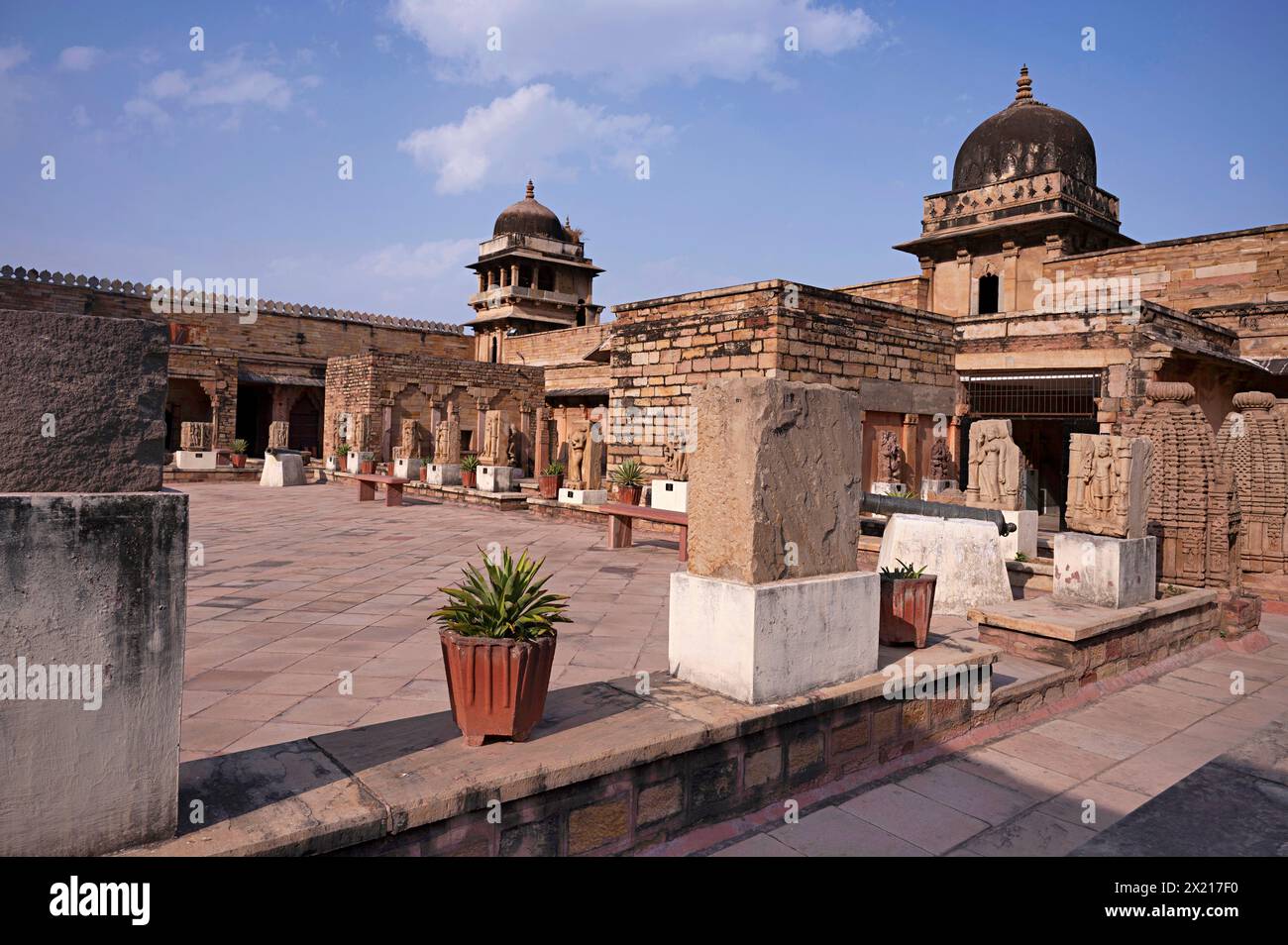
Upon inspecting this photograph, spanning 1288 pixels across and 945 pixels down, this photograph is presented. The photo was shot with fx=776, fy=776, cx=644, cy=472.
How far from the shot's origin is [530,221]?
114ft

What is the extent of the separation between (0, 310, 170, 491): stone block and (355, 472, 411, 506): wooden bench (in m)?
12.1

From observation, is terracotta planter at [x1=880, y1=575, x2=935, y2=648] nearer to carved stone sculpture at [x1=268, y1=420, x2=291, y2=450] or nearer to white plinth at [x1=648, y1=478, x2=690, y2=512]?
white plinth at [x1=648, y1=478, x2=690, y2=512]

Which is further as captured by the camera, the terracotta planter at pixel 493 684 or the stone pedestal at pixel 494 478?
the stone pedestal at pixel 494 478

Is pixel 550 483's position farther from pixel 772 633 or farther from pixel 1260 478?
pixel 772 633

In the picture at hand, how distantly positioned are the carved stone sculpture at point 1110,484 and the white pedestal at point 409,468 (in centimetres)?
1548

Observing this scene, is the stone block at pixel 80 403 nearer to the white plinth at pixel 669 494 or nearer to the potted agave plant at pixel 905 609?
the potted agave plant at pixel 905 609

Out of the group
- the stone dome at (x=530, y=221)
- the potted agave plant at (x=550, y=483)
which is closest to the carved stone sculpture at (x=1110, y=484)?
the potted agave plant at (x=550, y=483)

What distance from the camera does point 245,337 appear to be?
2909cm

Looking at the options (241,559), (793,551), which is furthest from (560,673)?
(241,559)

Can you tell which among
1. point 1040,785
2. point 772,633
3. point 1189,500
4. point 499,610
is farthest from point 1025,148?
point 499,610

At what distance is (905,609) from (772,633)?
141 cm

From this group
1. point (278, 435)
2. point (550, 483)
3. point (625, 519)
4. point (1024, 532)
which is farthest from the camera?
point (278, 435)

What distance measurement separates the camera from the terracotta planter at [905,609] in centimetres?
425
